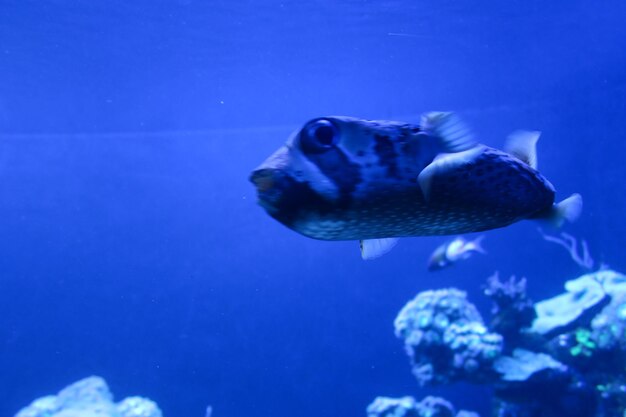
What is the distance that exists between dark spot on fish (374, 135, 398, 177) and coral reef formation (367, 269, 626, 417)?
6775 mm

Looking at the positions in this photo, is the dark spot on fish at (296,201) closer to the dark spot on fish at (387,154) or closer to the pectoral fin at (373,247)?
the dark spot on fish at (387,154)

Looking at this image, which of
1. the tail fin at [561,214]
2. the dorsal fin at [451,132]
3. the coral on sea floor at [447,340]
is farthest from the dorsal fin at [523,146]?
the coral on sea floor at [447,340]

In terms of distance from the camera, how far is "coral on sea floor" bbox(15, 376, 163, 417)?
8562 millimetres

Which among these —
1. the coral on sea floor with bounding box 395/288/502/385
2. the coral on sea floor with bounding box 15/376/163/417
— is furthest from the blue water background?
the coral on sea floor with bounding box 15/376/163/417

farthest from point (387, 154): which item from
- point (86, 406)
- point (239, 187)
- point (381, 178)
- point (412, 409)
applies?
point (239, 187)

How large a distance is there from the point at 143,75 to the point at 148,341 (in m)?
9.40

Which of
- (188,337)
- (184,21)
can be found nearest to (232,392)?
(188,337)

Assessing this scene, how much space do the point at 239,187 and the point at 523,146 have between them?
760 inches

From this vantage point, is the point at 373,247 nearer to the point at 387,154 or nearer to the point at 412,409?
the point at 387,154

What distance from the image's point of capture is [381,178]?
1.40 m

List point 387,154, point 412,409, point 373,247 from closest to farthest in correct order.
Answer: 1. point 387,154
2. point 373,247
3. point 412,409

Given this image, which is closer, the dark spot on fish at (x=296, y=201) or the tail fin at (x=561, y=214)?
the dark spot on fish at (x=296, y=201)

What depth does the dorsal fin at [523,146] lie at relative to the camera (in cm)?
190

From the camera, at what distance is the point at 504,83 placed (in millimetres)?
15250
